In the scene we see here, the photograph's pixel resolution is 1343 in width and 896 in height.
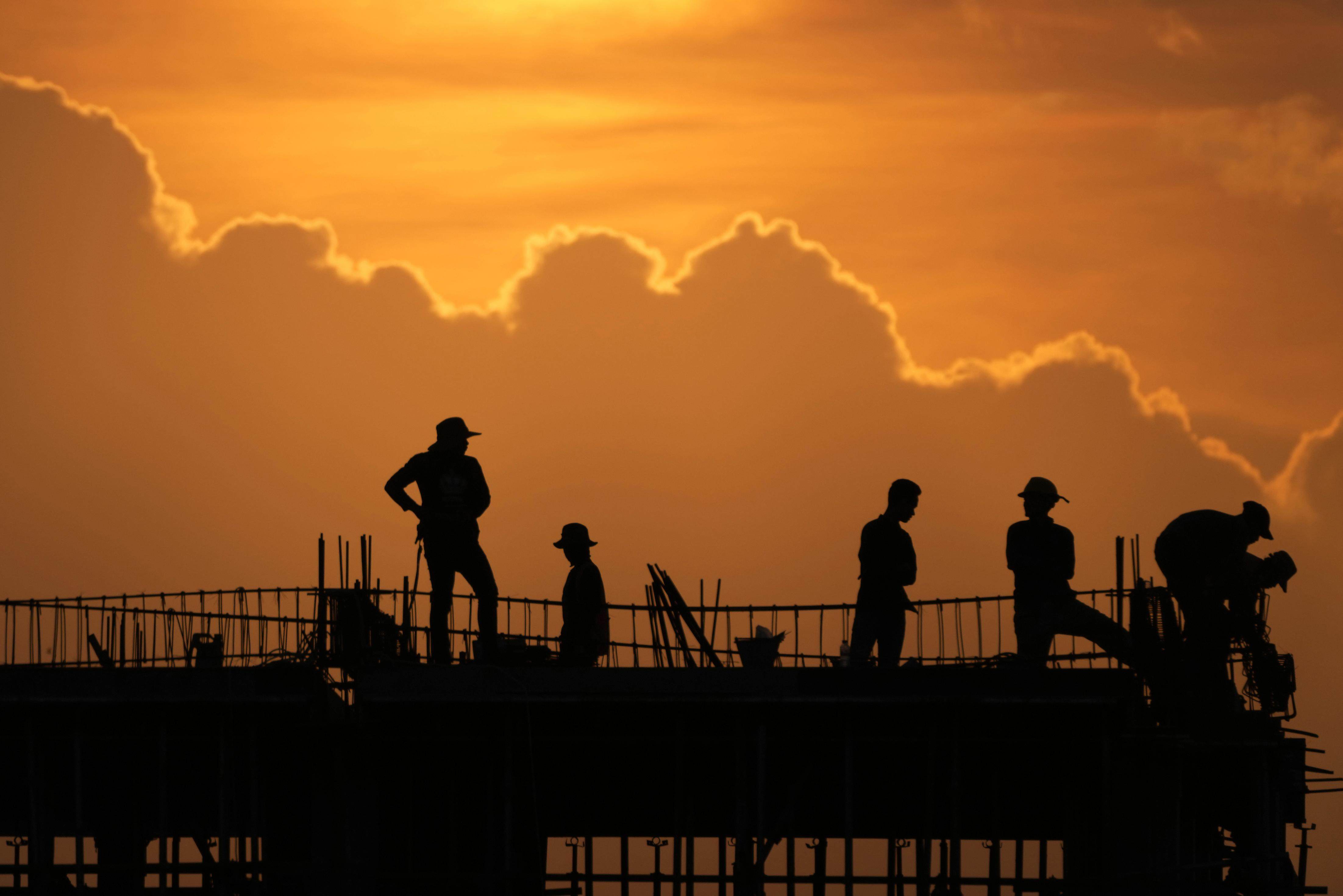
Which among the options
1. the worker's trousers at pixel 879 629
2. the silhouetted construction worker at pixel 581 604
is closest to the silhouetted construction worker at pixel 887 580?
the worker's trousers at pixel 879 629

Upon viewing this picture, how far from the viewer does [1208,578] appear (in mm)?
20406

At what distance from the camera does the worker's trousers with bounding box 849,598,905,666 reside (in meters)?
20.3

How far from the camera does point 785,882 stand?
68.2 ft

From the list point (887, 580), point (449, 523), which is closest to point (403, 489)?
point (449, 523)

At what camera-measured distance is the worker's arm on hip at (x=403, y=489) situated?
66.0 ft

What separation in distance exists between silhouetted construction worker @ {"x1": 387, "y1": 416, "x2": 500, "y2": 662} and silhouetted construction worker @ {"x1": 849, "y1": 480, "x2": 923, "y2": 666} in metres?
3.53

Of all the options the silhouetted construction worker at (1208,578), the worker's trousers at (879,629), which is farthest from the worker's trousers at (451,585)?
the silhouetted construction worker at (1208,578)

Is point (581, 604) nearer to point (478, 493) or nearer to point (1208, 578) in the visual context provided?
point (478, 493)

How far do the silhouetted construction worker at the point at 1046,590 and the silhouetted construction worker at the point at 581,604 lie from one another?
13.0 ft

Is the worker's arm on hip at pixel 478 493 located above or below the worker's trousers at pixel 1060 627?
above

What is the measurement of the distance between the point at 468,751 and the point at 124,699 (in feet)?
11.3

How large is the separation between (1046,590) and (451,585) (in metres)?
5.67

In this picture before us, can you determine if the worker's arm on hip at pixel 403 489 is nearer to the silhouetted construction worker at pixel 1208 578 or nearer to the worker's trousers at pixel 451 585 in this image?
the worker's trousers at pixel 451 585

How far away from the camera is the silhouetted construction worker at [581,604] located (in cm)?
2025
